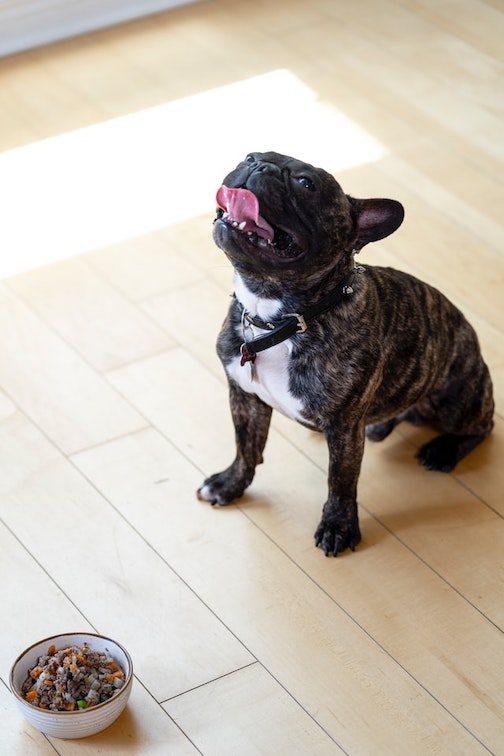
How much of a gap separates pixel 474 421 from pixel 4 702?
1.25 meters

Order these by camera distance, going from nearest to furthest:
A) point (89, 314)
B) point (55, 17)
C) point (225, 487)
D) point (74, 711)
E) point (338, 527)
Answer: point (74, 711) < point (338, 527) < point (225, 487) < point (89, 314) < point (55, 17)

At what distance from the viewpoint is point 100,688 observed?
2.12 m

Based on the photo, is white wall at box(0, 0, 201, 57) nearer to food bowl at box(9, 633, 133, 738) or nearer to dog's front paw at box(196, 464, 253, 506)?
dog's front paw at box(196, 464, 253, 506)

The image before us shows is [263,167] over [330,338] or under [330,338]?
over

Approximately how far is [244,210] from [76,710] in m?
0.93

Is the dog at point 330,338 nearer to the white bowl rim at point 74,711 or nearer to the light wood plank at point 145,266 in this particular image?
the white bowl rim at point 74,711

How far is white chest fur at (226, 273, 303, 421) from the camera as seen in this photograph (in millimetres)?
2303

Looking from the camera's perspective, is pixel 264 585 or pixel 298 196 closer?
pixel 298 196

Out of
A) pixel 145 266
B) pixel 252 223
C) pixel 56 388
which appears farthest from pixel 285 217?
pixel 145 266

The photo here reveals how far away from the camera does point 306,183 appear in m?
2.13

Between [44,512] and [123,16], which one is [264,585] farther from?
[123,16]

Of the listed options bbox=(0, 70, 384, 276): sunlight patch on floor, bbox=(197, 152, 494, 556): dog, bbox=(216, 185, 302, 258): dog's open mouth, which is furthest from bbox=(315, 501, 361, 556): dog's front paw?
bbox=(0, 70, 384, 276): sunlight patch on floor

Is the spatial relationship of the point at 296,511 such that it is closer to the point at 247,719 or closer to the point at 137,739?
the point at 247,719

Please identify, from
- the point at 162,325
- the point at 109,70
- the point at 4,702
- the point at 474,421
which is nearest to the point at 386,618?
the point at 474,421
